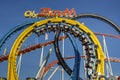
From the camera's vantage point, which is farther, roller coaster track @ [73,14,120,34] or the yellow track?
roller coaster track @ [73,14,120,34]

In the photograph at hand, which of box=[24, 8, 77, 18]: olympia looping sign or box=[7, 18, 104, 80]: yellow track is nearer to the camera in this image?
box=[7, 18, 104, 80]: yellow track

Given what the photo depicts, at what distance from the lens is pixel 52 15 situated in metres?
37.2

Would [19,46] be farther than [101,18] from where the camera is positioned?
No

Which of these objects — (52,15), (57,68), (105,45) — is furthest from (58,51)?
(52,15)

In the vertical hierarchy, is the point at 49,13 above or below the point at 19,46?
above

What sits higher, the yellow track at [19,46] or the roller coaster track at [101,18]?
the roller coaster track at [101,18]

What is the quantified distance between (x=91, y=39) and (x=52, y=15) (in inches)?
390

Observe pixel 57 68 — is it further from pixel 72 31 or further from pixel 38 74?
pixel 72 31

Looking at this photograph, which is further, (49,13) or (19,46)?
(49,13)

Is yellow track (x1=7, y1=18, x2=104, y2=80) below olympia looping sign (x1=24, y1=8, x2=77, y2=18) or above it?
below

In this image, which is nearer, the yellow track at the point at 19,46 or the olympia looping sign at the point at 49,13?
the yellow track at the point at 19,46

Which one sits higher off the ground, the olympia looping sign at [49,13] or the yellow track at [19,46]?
the olympia looping sign at [49,13]

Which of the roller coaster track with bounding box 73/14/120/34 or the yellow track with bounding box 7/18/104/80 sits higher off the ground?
the roller coaster track with bounding box 73/14/120/34

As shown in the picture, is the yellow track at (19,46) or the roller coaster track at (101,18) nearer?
the yellow track at (19,46)
